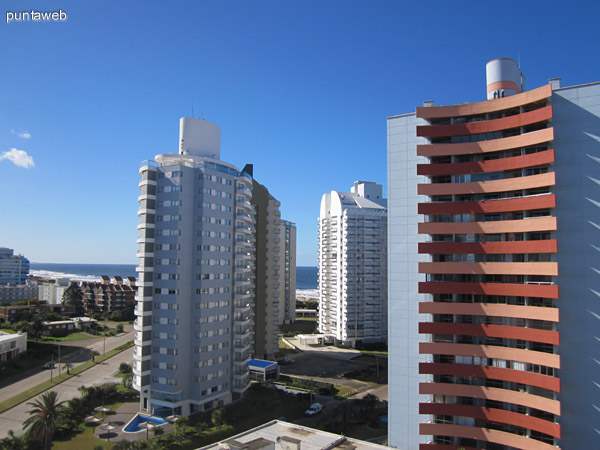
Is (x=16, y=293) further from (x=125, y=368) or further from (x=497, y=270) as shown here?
(x=497, y=270)

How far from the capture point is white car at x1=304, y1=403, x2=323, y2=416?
64050mm

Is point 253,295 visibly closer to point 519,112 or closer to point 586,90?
point 519,112

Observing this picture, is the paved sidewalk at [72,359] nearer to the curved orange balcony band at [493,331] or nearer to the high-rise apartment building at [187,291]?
the high-rise apartment building at [187,291]

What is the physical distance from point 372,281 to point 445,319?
74687 millimetres

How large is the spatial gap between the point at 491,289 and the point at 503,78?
25188 mm

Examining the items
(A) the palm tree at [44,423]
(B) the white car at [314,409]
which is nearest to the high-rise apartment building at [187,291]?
(B) the white car at [314,409]

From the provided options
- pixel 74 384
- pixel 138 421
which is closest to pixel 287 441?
pixel 138 421

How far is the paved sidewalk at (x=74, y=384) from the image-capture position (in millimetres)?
58906

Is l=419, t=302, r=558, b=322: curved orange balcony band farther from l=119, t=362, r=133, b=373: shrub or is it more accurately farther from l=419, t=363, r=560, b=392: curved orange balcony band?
l=119, t=362, r=133, b=373: shrub

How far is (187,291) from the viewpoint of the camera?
6488cm

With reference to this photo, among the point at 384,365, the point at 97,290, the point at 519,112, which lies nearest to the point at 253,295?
the point at 384,365

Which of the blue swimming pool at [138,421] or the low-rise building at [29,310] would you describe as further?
the low-rise building at [29,310]

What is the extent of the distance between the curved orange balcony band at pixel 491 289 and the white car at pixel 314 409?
3042 cm

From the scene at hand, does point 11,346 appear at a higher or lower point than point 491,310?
lower
